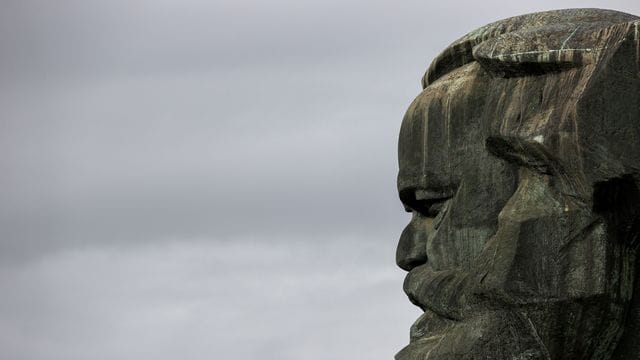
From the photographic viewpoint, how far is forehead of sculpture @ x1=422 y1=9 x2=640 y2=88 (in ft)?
54.6

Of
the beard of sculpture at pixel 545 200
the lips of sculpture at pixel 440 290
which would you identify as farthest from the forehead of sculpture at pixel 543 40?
the lips of sculpture at pixel 440 290

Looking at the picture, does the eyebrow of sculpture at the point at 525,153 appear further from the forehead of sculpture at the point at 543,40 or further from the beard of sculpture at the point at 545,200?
the forehead of sculpture at the point at 543,40

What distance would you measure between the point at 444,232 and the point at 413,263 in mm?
1110

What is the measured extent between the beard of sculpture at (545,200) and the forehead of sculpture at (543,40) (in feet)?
0.06

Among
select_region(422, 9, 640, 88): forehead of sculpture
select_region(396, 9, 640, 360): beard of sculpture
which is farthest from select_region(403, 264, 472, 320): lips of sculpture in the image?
select_region(422, 9, 640, 88): forehead of sculpture

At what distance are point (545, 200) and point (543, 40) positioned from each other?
1.74 meters

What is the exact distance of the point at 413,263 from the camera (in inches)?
763

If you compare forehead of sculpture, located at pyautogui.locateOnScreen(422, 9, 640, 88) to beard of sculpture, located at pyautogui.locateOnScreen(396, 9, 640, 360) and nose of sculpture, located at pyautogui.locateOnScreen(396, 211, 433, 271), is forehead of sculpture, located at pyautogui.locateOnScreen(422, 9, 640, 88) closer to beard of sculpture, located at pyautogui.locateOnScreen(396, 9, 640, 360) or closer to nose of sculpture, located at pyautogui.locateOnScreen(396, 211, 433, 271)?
beard of sculpture, located at pyautogui.locateOnScreen(396, 9, 640, 360)

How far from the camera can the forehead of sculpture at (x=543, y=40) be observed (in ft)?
54.6

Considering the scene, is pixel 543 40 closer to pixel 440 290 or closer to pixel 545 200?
pixel 545 200

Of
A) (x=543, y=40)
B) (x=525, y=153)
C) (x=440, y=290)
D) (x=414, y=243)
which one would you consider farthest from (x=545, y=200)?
(x=414, y=243)

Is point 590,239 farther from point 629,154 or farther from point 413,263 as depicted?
point 413,263

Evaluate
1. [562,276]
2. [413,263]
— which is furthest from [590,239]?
[413,263]

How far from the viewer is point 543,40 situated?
1700 cm
